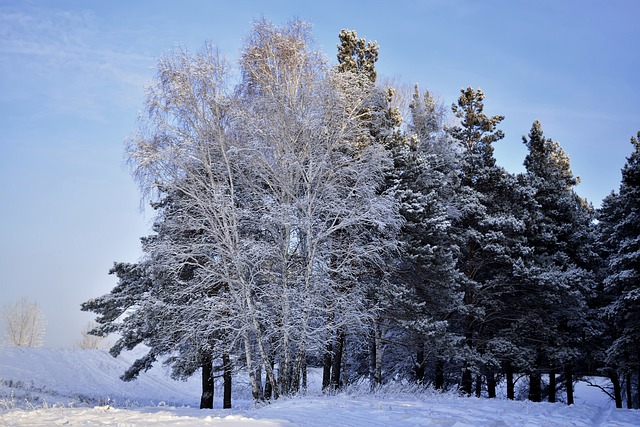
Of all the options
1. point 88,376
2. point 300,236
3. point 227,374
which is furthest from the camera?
point 88,376

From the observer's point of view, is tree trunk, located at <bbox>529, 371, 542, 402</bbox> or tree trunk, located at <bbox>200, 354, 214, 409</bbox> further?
tree trunk, located at <bbox>529, 371, 542, 402</bbox>

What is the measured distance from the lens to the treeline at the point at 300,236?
665 inches

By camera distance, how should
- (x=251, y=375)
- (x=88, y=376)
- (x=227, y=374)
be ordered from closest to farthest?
(x=251, y=375) < (x=227, y=374) < (x=88, y=376)

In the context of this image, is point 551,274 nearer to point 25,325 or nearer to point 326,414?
point 326,414

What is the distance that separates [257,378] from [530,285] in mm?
13041

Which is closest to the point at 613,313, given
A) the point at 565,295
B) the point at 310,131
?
the point at 565,295

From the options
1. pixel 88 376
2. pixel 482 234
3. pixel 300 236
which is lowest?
pixel 88 376

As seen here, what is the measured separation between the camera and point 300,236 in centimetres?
1797

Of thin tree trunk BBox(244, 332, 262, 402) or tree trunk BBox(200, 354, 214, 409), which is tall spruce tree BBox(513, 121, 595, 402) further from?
tree trunk BBox(200, 354, 214, 409)

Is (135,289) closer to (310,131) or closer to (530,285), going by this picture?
(310,131)

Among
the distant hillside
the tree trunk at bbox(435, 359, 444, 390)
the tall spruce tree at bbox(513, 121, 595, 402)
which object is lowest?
the distant hillside

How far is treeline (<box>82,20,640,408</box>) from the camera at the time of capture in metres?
16.9

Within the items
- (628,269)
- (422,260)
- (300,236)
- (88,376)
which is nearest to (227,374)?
(300,236)

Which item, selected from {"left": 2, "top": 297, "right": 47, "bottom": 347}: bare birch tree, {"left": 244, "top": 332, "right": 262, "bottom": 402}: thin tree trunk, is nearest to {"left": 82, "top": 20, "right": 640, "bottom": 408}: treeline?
{"left": 244, "top": 332, "right": 262, "bottom": 402}: thin tree trunk
